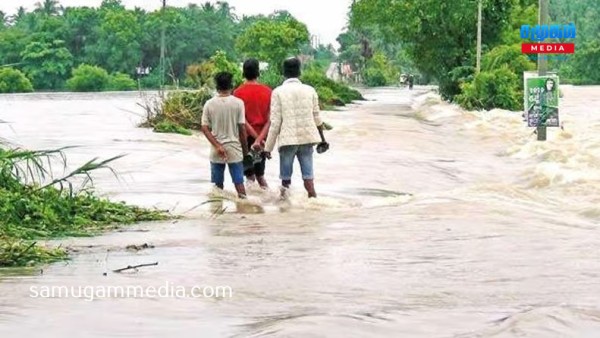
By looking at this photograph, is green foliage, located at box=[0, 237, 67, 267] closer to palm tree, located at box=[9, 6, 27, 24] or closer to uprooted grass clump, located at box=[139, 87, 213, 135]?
uprooted grass clump, located at box=[139, 87, 213, 135]

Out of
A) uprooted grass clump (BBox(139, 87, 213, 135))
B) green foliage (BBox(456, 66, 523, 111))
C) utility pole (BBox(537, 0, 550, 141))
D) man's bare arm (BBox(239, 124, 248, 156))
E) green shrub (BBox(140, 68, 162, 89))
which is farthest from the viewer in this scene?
green shrub (BBox(140, 68, 162, 89))

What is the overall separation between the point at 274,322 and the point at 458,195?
7.10 m

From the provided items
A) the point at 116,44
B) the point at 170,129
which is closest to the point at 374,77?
the point at 116,44

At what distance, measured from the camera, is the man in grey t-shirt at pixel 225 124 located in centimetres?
1138

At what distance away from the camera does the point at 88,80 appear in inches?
3548

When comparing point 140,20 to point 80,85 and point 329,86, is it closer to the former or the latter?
point 80,85

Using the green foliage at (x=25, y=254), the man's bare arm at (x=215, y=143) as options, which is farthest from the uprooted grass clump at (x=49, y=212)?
the man's bare arm at (x=215, y=143)

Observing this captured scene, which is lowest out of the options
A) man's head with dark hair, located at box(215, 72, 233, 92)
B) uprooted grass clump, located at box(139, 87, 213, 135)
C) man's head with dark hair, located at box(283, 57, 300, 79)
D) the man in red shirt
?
uprooted grass clump, located at box(139, 87, 213, 135)

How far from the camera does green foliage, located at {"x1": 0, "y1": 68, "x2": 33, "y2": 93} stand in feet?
268

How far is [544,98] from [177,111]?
9086mm

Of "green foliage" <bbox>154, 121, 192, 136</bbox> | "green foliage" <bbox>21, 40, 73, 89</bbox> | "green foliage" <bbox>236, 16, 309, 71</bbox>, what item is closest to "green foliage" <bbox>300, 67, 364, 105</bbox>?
"green foliage" <bbox>236, 16, 309, 71</bbox>

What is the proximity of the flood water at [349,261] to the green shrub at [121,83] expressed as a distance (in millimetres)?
74933

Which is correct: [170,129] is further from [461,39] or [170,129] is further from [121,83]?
[121,83]

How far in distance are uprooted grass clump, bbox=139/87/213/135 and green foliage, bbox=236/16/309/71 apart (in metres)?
44.3
